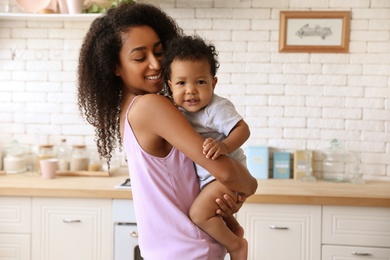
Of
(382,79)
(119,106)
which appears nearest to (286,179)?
(382,79)

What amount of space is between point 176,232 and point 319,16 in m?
2.40

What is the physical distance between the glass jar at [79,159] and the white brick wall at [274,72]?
4.0 inches

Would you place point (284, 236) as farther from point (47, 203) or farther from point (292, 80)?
point (47, 203)

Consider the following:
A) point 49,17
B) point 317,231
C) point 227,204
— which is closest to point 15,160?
point 49,17

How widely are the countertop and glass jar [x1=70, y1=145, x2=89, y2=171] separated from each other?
294mm

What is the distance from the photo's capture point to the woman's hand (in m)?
1.57

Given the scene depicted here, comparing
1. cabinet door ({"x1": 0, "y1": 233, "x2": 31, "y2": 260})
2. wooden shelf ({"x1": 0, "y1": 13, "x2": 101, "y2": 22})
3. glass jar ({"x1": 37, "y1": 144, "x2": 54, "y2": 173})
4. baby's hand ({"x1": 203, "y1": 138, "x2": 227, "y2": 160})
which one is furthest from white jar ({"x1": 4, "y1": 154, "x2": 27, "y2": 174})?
baby's hand ({"x1": 203, "y1": 138, "x2": 227, "y2": 160})

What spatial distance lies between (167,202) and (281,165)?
6.81 ft

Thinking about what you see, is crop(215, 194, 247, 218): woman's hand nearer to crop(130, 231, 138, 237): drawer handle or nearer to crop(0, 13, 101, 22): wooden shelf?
crop(130, 231, 138, 237): drawer handle

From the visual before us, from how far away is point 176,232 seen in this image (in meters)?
1.55

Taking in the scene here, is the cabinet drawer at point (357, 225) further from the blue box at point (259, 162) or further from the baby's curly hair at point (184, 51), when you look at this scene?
the baby's curly hair at point (184, 51)

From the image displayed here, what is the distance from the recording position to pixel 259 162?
3.46 m

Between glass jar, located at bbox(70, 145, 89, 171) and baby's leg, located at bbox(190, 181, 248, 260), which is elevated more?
baby's leg, located at bbox(190, 181, 248, 260)

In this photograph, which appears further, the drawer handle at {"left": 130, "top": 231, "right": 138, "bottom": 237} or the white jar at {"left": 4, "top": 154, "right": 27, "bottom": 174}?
A: the white jar at {"left": 4, "top": 154, "right": 27, "bottom": 174}
